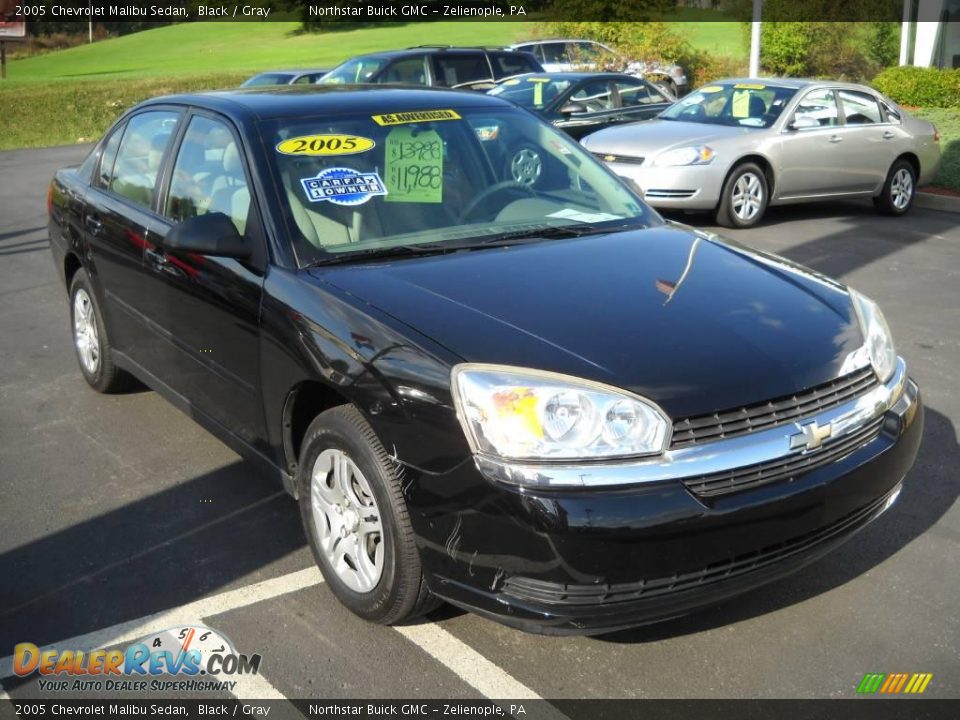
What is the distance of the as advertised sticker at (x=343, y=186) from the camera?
14.4 ft

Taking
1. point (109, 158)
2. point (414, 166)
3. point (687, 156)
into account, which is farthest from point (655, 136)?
point (414, 166)

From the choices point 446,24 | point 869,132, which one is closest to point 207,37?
point 446,24

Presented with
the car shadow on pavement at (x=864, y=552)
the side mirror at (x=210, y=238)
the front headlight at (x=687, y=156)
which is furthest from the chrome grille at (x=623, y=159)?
the side mirror at (x=210, y=238)

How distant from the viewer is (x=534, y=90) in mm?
15172

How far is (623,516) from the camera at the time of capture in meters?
3.12

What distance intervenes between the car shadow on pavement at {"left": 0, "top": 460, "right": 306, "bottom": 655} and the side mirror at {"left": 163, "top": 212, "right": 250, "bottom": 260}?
3.69 feet

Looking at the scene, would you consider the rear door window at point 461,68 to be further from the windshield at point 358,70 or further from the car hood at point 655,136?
the car hood at point 655,136

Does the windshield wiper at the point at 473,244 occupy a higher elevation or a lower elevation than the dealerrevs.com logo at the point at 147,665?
higher

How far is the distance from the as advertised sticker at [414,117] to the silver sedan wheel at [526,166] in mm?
324

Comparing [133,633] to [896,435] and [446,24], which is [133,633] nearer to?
[896,435]

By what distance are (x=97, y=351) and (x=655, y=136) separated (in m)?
7.09

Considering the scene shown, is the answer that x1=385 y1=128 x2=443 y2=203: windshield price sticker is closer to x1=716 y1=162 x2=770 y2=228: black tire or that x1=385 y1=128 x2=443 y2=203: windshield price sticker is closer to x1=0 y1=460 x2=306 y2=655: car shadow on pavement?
x1=0 y1=460 x2=306 y2=655: car shadow on pavement

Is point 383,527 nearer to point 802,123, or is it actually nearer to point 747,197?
point 747,197

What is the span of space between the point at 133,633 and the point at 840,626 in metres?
2.33
